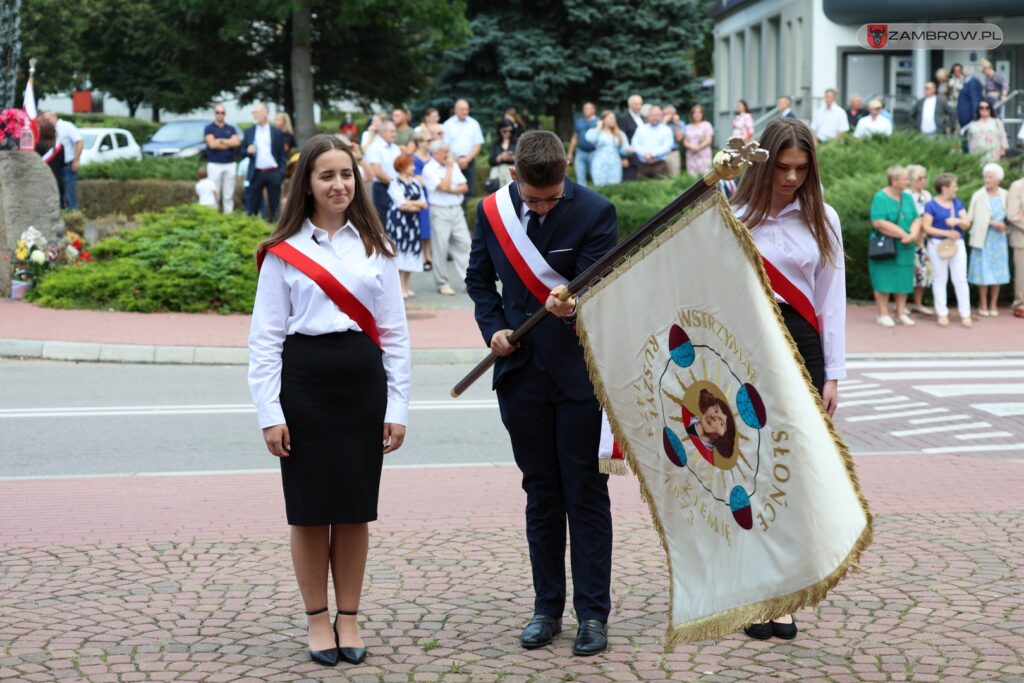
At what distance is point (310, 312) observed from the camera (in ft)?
A: 16.7

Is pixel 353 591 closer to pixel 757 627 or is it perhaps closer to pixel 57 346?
pixel 757 627

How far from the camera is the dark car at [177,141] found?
138 ft

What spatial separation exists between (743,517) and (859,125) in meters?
22.4

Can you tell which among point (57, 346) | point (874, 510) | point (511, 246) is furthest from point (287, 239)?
point (57, 346)

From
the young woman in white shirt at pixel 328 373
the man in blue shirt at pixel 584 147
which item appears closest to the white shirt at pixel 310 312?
the young woman in white shirt at pixel 328 373

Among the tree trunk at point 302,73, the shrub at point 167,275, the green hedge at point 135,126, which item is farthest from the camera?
the green hedge at point 135,126

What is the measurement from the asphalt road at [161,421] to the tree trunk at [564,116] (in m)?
26.0

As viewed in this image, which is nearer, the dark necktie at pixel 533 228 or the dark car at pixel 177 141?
the dark necktie at pixel 533 228

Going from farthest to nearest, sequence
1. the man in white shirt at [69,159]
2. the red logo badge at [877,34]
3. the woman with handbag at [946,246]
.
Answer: the red logo badge at [877,34] → the man in white shirt at [69,159] → the woman with handbag at [946,246]

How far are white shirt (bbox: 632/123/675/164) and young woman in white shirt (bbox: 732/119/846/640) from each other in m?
19.7

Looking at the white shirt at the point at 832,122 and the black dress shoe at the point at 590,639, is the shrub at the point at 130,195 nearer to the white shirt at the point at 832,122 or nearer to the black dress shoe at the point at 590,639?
the white shirt at the point at 832,122

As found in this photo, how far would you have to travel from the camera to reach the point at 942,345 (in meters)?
15.4

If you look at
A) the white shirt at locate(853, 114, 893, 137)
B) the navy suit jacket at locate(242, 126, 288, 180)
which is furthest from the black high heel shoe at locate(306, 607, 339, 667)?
the white shirt at locate(853, 114, 893, 137)

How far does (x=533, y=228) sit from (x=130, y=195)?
24969mm
